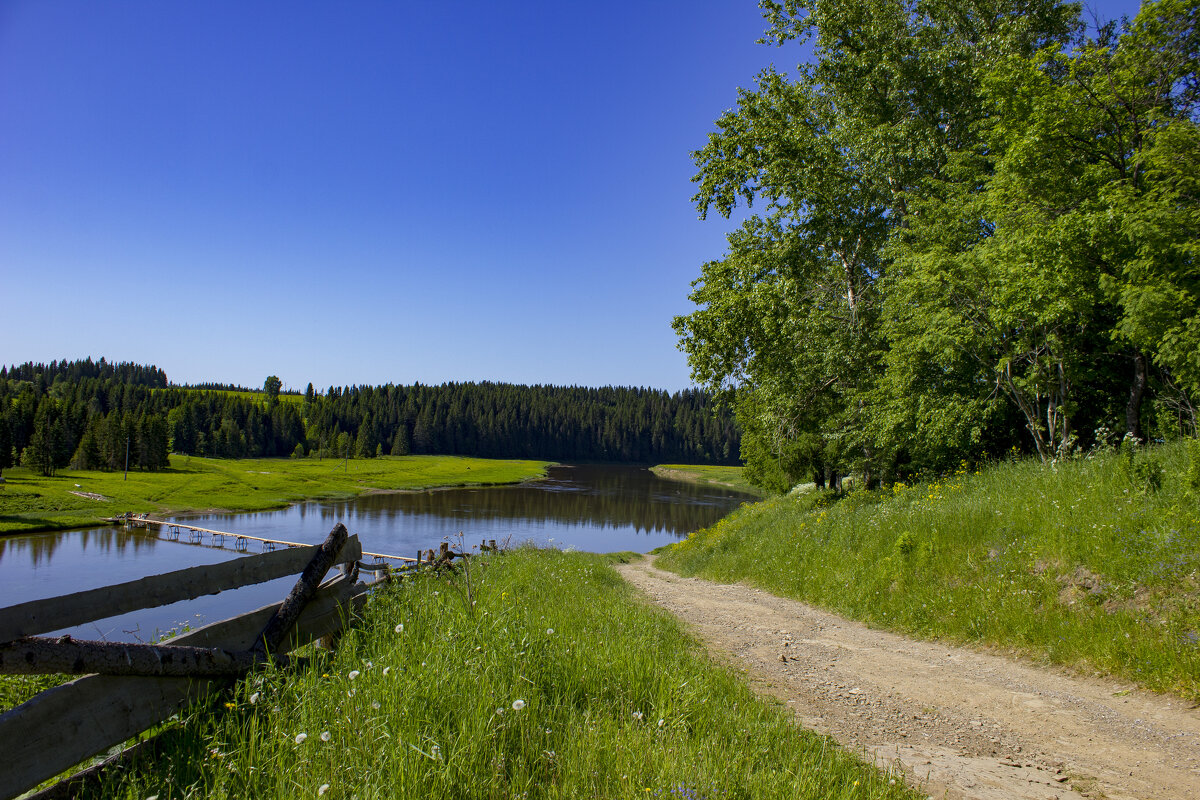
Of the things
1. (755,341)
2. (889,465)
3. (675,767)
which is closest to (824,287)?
(755,341)

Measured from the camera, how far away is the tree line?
10.9m

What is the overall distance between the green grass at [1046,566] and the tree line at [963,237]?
2250mm

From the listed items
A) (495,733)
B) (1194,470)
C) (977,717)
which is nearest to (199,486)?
(495,733)

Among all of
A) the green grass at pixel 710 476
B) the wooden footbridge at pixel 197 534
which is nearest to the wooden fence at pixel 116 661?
the wooden footbridge at pixel 197 534

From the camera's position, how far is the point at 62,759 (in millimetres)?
3371

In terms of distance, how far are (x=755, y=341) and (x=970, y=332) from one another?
618 cm

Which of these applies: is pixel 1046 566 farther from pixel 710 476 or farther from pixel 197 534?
pixel 710 476

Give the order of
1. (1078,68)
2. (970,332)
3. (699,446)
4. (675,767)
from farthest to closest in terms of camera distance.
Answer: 1. (699,446)
2. (970,332)
3. (1078,68)
4. (675,767)

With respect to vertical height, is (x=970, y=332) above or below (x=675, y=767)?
above

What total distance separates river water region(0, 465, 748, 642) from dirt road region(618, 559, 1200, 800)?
1102cm

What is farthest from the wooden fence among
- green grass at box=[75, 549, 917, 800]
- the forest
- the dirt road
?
the forest

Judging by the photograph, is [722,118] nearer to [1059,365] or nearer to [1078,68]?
[1078,68]

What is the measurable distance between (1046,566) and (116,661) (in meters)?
10.5

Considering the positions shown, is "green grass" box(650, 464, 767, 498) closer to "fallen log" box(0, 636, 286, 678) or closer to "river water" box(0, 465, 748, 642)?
"river water" box(0, 465, 748, 642)
